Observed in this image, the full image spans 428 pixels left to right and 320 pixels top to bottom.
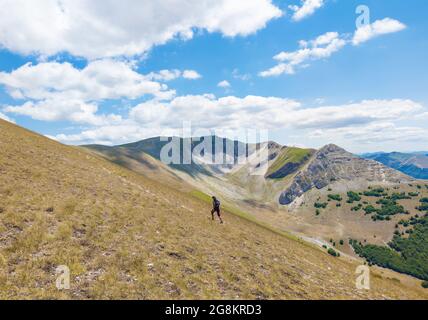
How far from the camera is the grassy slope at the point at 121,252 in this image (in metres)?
14.3

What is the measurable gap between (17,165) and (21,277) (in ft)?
65.8

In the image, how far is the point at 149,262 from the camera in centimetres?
1733

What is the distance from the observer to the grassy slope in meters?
14.3

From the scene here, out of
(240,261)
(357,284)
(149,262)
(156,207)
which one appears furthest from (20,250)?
(357,284)

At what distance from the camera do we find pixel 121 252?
696 inches

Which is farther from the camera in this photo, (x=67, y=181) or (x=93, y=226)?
(x=67, y=181)

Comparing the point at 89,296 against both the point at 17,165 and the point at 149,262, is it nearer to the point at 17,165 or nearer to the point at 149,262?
the point at 149,262
